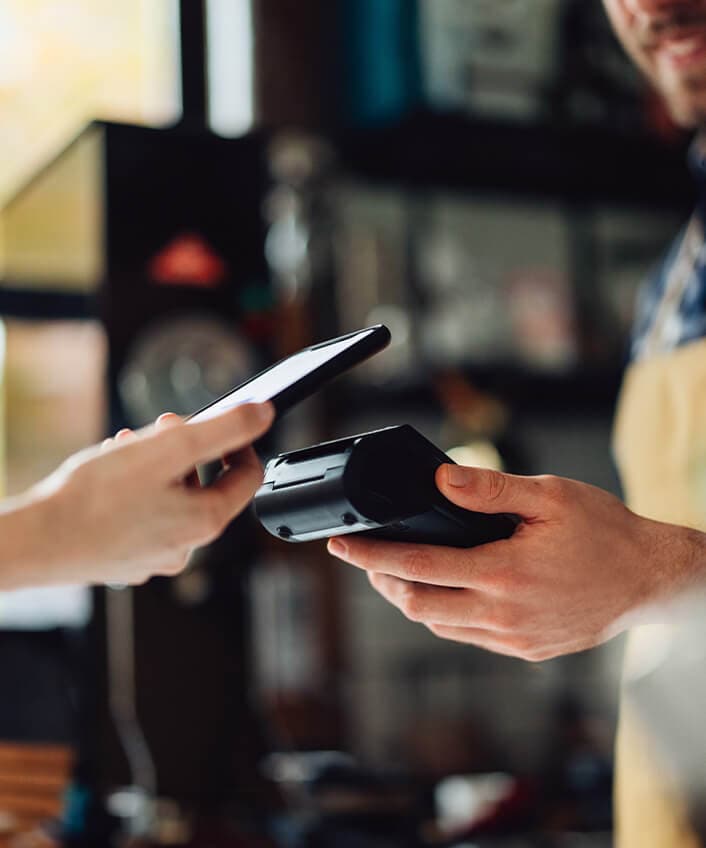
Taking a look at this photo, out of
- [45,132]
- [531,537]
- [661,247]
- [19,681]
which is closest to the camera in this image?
[531,537]

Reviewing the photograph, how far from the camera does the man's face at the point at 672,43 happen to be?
1.22 meters

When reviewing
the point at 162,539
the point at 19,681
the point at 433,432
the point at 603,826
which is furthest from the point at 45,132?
the point at 162,539

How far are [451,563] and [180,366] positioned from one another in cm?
130

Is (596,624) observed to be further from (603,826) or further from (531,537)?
(603,826)

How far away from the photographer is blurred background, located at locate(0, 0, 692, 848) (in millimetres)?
1853

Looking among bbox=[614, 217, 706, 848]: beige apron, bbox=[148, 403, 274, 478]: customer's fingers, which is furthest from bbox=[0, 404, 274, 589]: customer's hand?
bbox=[614, 217, 706, 848]: beige apron

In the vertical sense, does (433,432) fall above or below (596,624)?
below

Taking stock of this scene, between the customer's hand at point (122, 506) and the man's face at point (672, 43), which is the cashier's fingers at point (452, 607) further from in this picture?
the man's face at point (672, 43)

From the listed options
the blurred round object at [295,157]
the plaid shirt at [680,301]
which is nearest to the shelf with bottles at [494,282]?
the blurred round object at [295,157]

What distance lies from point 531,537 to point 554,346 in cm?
261

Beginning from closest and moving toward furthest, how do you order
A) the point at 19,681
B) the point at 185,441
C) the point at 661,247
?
the point at 185,441 → the point at 19,681 → the point at 661,247

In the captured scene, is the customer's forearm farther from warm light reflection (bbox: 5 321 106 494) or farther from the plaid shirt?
warm light reflection (bbox: 5 321 106 494)

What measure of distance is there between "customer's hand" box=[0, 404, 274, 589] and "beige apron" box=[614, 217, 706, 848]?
2.22 ft

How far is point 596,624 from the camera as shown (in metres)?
0.84
